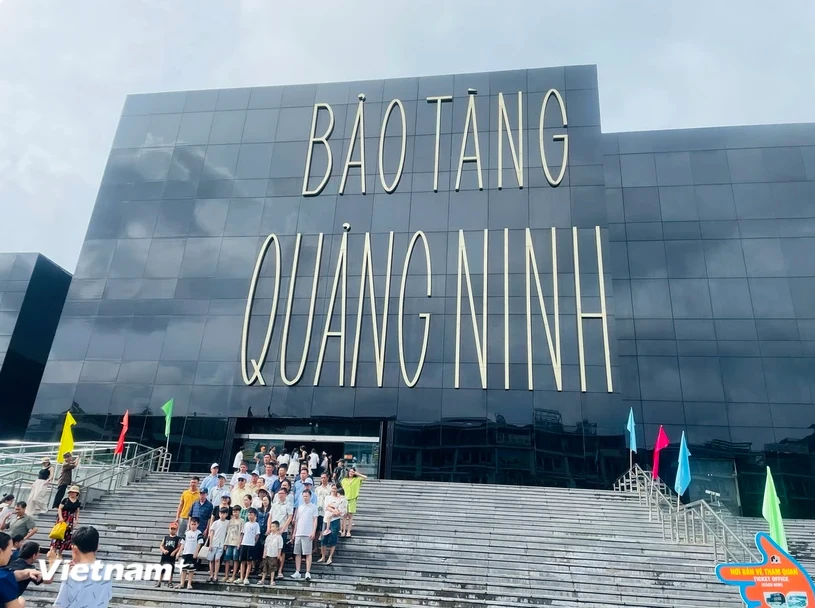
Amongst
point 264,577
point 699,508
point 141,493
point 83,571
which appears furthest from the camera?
point 141,493

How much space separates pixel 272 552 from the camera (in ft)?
36.3

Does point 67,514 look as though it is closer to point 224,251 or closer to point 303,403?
point 303,403

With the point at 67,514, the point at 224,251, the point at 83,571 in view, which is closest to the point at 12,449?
the point at 67,514

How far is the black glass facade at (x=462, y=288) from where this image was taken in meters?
23.5

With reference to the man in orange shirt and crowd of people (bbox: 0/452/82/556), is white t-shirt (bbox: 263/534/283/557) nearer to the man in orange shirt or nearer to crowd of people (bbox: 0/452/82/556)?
the man in orange shirt

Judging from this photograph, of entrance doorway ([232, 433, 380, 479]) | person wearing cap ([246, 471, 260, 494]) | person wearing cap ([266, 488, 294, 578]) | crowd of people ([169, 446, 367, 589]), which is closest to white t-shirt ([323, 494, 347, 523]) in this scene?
crowd of people ([169, 446, 367, 589])

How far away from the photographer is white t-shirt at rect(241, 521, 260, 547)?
1109 cm

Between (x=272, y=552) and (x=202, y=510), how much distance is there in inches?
70.2

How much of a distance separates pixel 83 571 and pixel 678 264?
26.1 metres

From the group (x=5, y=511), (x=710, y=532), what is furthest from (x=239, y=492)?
(x=710, y=532)

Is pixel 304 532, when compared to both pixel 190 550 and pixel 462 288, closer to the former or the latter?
pixel 190 550

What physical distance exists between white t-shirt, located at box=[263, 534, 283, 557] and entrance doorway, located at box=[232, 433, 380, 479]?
12.1 metres

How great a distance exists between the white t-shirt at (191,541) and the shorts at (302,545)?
184 cm

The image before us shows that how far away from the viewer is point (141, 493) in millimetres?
17828
